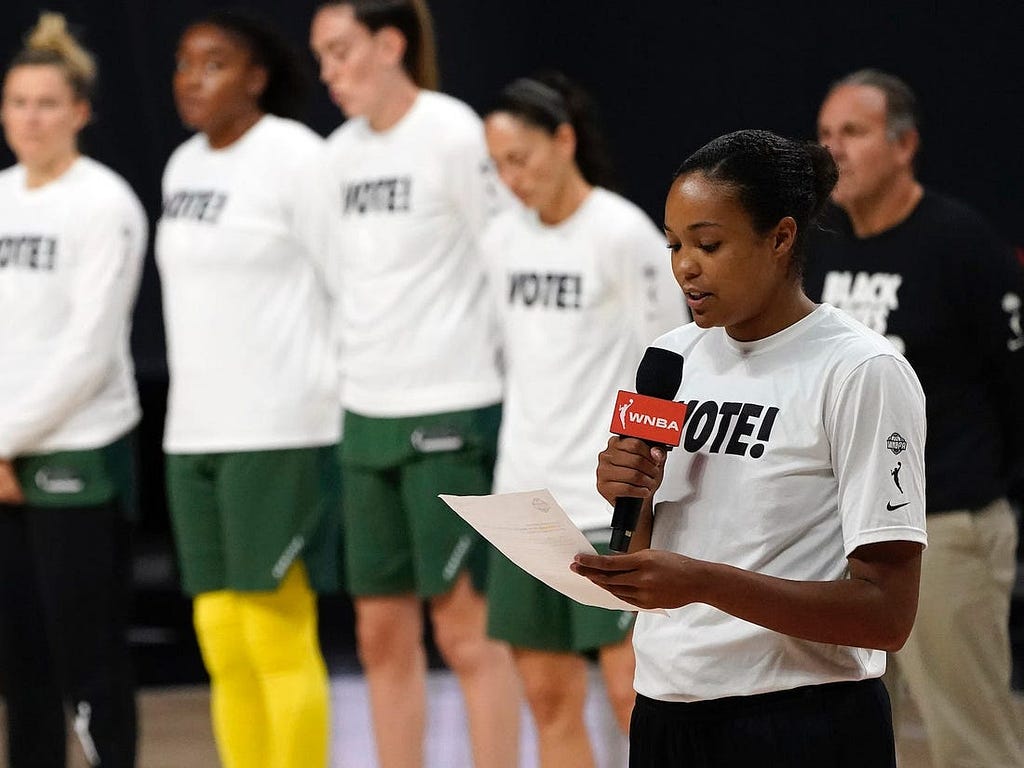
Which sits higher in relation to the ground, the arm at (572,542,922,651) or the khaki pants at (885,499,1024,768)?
the arm at (572,542,922,651)

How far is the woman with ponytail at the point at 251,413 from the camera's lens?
A: 4012 millimetres

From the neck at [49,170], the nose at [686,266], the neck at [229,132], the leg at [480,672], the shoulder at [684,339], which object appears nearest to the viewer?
the nose at [686,266]

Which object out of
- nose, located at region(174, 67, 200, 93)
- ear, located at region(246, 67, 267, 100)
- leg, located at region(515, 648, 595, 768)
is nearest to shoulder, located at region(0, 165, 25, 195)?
nose, located at region(174, 67, 200, 93)

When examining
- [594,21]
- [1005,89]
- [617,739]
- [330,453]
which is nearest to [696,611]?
[330,453]

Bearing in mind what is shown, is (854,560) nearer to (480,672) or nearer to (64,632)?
(480,672)

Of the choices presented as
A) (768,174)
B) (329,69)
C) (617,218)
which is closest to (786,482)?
(768,174)

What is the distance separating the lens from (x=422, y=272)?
3926 mm


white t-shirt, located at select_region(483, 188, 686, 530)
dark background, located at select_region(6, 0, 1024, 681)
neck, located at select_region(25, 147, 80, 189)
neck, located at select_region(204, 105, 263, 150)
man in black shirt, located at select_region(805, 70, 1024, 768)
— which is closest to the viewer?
man in black shirt, located at select_region(805, 70, 1024, 768)

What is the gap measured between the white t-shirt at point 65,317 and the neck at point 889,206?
1.77m

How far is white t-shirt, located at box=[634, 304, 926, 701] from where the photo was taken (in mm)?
1953

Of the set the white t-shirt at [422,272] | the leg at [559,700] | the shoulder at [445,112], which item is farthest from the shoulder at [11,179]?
the leg at [559,700]

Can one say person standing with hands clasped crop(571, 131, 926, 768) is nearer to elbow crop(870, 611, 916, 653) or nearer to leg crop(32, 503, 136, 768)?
elbow crop(870, 611, 916, 653)

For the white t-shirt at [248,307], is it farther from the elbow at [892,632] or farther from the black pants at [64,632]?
the elbow at [892,632]

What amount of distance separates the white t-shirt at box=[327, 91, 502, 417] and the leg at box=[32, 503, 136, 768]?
2.34 ft
